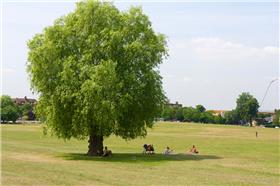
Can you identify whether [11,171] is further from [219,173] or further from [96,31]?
[96,31]

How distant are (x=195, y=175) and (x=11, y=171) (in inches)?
442

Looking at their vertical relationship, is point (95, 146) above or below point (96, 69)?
below

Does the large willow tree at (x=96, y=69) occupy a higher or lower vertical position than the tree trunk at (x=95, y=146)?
higher

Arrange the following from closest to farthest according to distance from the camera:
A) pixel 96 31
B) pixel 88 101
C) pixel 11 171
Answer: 1. pixel 11 171
2. pixel 88 101
3. pixel 96 31

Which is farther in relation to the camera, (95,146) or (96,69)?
(95,146)

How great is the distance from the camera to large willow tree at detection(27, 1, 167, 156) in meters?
44.2

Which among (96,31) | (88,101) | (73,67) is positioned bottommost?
(88,101)

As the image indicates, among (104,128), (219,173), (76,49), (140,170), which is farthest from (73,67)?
(219,173)

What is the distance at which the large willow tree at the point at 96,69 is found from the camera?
145ft

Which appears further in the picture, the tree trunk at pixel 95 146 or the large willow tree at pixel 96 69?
the tree trunk at pixel 95 146

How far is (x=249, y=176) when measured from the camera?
30.8 metres

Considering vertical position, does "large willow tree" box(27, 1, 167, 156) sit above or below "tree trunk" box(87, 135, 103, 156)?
above

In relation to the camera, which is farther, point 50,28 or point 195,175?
point 50,28

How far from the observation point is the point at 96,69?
4325 centimetres
